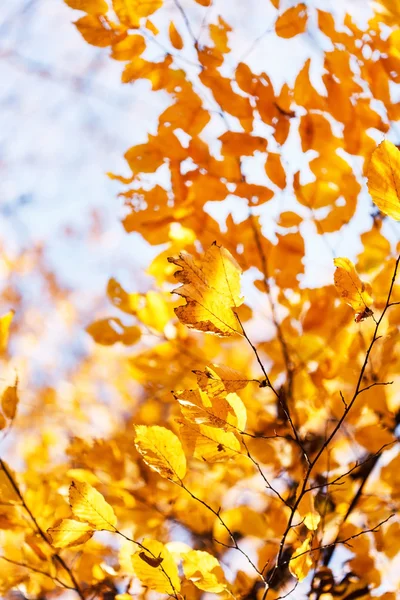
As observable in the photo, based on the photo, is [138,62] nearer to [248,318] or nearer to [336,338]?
[248,318]

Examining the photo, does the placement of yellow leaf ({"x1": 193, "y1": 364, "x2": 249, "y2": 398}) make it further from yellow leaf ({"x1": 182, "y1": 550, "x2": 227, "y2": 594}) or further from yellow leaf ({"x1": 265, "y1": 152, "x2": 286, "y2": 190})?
yellow leaf ({"x1": 265, "y1": 152, "x2": 286, "y2": 190})

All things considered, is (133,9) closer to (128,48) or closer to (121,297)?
(128,48)

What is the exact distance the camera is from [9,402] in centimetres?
81

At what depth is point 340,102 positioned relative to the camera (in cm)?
93

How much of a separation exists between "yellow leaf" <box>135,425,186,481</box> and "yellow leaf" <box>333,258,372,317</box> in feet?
0.74

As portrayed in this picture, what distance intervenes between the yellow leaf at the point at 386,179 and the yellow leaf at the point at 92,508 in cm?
39

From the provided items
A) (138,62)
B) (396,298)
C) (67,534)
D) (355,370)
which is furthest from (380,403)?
(138,62)

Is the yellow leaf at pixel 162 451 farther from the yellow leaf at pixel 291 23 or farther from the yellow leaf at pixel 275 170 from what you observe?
the yellow leaf at pixel 291 23

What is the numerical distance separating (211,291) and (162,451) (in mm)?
191

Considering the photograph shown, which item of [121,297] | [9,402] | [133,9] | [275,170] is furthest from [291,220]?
[9,402]

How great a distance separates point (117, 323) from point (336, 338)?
0.43 metres

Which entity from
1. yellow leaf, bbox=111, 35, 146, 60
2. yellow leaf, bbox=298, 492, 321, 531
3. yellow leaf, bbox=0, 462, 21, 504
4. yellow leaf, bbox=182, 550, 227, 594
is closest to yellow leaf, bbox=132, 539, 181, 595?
yellow leaf, bbox=182, 550, 227, 594

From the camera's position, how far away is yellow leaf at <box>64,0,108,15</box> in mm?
859

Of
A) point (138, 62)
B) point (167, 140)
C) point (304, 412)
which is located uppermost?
point (138, 62)
